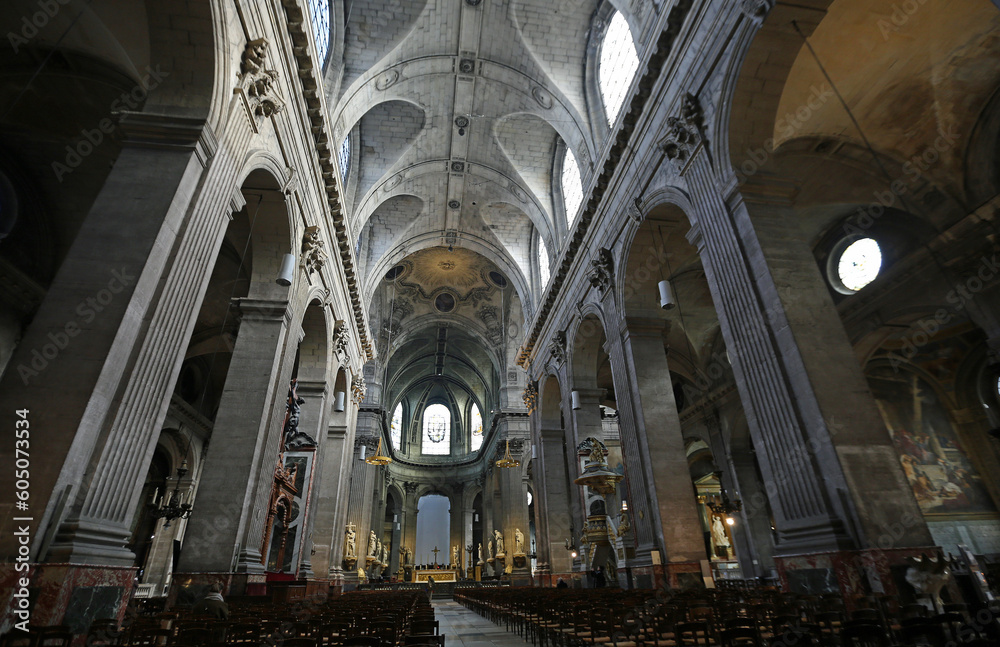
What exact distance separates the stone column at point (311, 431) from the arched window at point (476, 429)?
2348 cm

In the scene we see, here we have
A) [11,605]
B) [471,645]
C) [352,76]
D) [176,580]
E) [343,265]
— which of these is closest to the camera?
[11,605]

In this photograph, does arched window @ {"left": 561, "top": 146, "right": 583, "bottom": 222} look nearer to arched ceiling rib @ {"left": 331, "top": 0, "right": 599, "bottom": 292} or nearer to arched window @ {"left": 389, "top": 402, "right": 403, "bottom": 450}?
arched ceiling rib @ {"left": 331, "top": 0, "right": 599, "bottom": 292}

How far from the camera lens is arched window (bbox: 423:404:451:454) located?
37688 mm

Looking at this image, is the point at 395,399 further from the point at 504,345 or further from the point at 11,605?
the point at 11,605

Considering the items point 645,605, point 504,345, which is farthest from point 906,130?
point 504,345

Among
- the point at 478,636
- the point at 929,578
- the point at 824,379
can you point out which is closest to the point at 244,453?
the point at 478,636

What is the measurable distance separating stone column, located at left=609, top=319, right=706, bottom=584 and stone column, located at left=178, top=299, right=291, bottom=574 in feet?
23.6

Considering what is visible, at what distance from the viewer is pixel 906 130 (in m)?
9.24

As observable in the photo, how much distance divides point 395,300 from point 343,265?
1199cm

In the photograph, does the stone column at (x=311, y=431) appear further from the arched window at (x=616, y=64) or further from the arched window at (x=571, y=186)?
the arched window at (x=616, y=64)

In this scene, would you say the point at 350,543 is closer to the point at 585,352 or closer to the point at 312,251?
the point at 585,352

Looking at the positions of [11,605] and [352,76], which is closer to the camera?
[11,605]

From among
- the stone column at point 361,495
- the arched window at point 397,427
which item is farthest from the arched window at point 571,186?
the arched window at point 397,427

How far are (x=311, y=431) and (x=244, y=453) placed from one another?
459 centimetres
